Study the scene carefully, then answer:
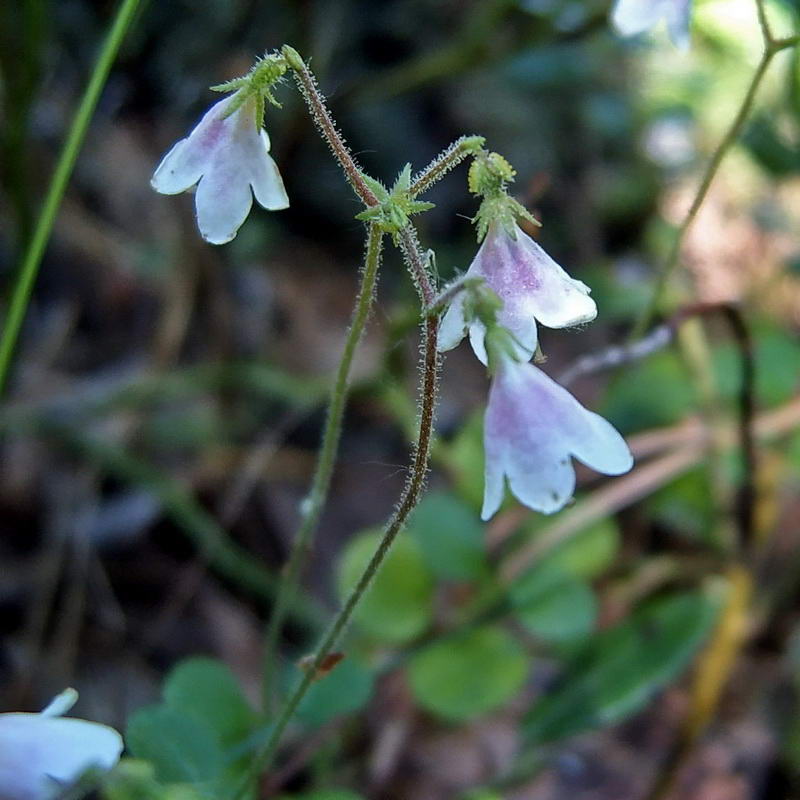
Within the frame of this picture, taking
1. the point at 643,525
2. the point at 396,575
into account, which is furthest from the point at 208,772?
the point at 643,525

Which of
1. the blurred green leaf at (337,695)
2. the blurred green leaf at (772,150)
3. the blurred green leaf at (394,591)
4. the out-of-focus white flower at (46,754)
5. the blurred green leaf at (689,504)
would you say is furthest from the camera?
the blurred green leaf at (772,150)

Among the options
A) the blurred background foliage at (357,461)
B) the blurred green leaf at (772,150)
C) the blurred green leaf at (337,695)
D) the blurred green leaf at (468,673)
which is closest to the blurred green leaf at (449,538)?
the blurred background foliage at (357,461)

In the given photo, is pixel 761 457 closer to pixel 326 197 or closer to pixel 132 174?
pixel 326 197

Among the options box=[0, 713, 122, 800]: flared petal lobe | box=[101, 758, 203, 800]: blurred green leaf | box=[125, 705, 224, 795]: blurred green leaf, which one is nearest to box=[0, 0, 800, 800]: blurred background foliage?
box=[125, 705, 224, 795]: blurred green leaf

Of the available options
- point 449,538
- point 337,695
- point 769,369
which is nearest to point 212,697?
point 337,695

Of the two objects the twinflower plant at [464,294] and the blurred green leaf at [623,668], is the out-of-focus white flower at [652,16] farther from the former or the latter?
the blurred green leaf at [623,668]
